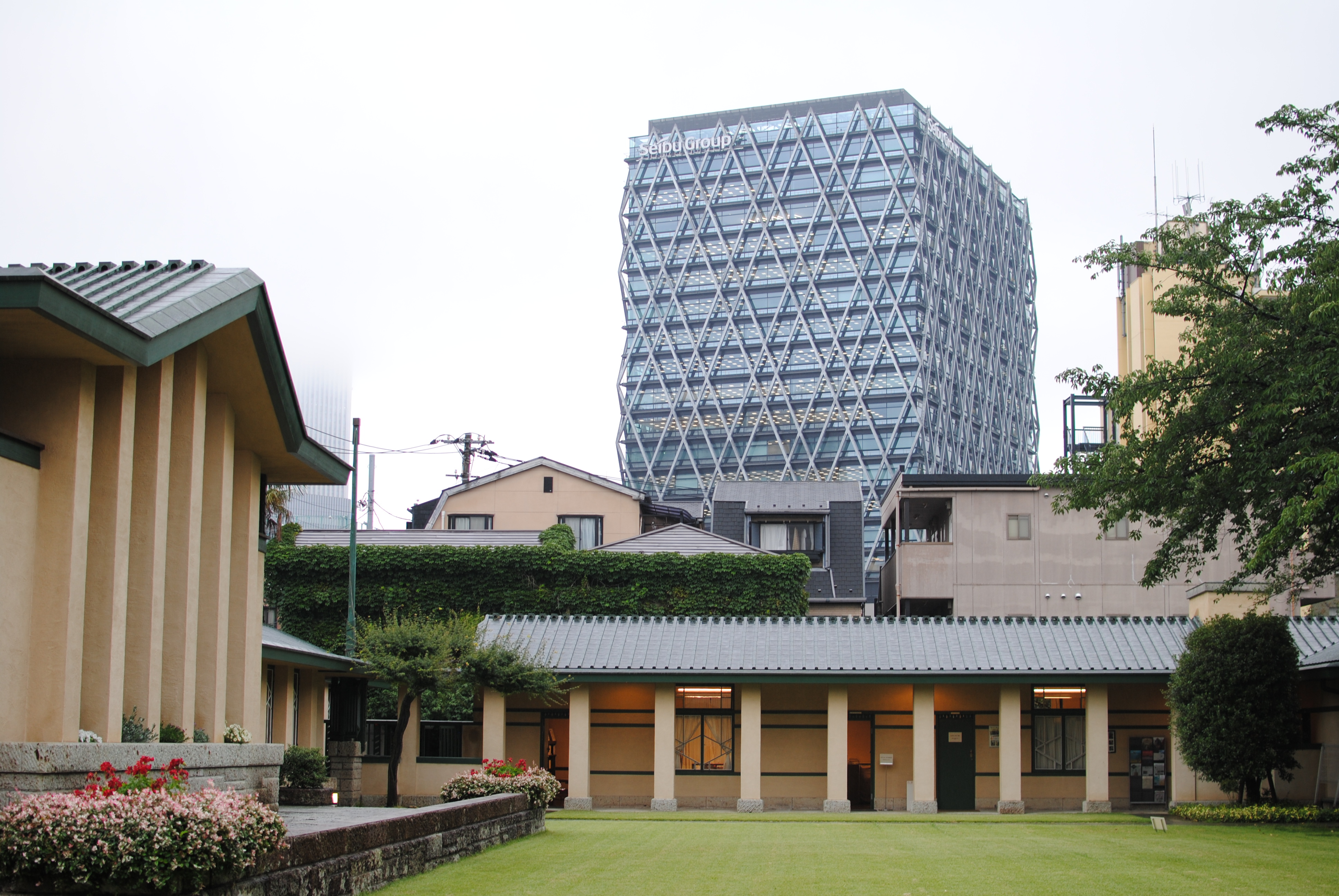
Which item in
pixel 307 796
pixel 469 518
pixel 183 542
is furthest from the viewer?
pixel 469 518

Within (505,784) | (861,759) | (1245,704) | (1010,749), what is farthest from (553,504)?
(505,784)

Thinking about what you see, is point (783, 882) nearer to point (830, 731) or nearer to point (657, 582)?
point (830, 731)

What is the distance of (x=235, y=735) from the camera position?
15.3 meters

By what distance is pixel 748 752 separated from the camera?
3066 cm

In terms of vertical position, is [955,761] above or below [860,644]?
below

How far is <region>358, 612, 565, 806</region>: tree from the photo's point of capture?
90.3 feet

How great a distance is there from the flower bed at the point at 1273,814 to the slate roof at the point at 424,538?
26.0 m

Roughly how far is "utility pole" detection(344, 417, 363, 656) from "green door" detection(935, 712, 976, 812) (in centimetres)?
1385

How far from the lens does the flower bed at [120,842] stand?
8969 millimetres

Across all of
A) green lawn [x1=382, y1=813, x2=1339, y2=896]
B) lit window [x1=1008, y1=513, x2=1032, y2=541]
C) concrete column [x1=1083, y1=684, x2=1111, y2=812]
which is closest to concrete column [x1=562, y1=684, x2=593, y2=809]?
green lawn [x1=382, y1=813, x2=1339, y2=896]

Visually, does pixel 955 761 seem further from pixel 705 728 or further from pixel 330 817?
pixel 330 817

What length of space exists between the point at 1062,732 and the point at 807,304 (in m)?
101

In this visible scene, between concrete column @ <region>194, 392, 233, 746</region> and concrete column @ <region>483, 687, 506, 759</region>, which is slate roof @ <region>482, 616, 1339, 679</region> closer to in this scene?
concrete column @ <region>483, 687, 506, 759</region>

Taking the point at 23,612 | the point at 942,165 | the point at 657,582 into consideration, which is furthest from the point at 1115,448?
the point at 942,165
